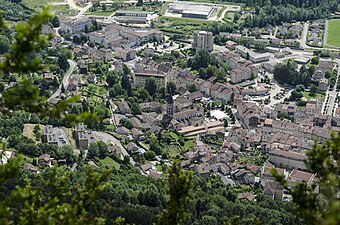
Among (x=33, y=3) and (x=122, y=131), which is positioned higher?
(x=33, y=3)

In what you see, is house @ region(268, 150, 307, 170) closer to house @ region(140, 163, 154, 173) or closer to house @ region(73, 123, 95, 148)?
house @ region(140, 163, 154, 173)

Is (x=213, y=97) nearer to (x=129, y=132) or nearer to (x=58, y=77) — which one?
(x=129, y=132)

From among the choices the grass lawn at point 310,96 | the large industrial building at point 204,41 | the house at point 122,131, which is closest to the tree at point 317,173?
the house at point 122,131

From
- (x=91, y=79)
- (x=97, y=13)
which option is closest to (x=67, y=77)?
(x=91, y=79)

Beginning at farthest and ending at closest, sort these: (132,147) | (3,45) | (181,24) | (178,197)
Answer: (181,24) < (3,45) < (132,147) < (178,197)

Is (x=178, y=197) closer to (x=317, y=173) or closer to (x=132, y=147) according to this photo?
(x=317, y=173)

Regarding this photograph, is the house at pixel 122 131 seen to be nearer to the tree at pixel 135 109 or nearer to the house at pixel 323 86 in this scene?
the tree at pixel 135 109

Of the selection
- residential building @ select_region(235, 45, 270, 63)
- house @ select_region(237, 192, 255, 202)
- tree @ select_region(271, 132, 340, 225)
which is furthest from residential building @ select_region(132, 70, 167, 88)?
tree @ select_region(271, 132, 340, 225)

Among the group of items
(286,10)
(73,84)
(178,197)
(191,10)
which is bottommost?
(73,84)
